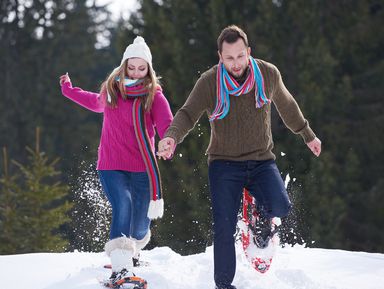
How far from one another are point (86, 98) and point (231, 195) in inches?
56.7

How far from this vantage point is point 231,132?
13.5 feet

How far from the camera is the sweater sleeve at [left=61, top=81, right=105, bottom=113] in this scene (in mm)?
4840

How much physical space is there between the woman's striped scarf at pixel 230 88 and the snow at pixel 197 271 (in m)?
1.13

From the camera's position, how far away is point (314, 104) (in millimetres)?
12438

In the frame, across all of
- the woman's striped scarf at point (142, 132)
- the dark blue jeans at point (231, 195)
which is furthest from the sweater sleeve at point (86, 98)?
the dark blue jeans at point (231, 195)

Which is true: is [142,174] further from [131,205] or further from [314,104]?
[314,104]

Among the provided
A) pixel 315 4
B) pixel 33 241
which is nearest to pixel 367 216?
pixel 315 4

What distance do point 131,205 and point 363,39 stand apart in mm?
10220

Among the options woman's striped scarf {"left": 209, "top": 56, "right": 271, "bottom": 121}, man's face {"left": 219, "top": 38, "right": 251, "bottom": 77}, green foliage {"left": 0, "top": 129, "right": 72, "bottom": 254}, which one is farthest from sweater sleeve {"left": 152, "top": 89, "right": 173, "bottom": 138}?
green foliage {"left": 0, "top": 129, "right": 72, "bottom": 254}

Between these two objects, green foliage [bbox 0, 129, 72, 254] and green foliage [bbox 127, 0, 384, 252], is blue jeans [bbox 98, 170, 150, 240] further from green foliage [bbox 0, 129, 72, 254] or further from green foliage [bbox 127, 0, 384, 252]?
green foliage [bbox 127, 0, 384, 252]

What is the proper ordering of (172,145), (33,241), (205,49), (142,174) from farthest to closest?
(205,49) < (33,241) < (142,174) < (172,145)

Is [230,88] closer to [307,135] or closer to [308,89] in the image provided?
[307,135]

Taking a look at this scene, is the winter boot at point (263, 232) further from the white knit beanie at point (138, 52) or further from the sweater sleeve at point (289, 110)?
the white knit beanie at point (138, 52)

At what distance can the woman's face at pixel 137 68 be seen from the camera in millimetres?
4582
